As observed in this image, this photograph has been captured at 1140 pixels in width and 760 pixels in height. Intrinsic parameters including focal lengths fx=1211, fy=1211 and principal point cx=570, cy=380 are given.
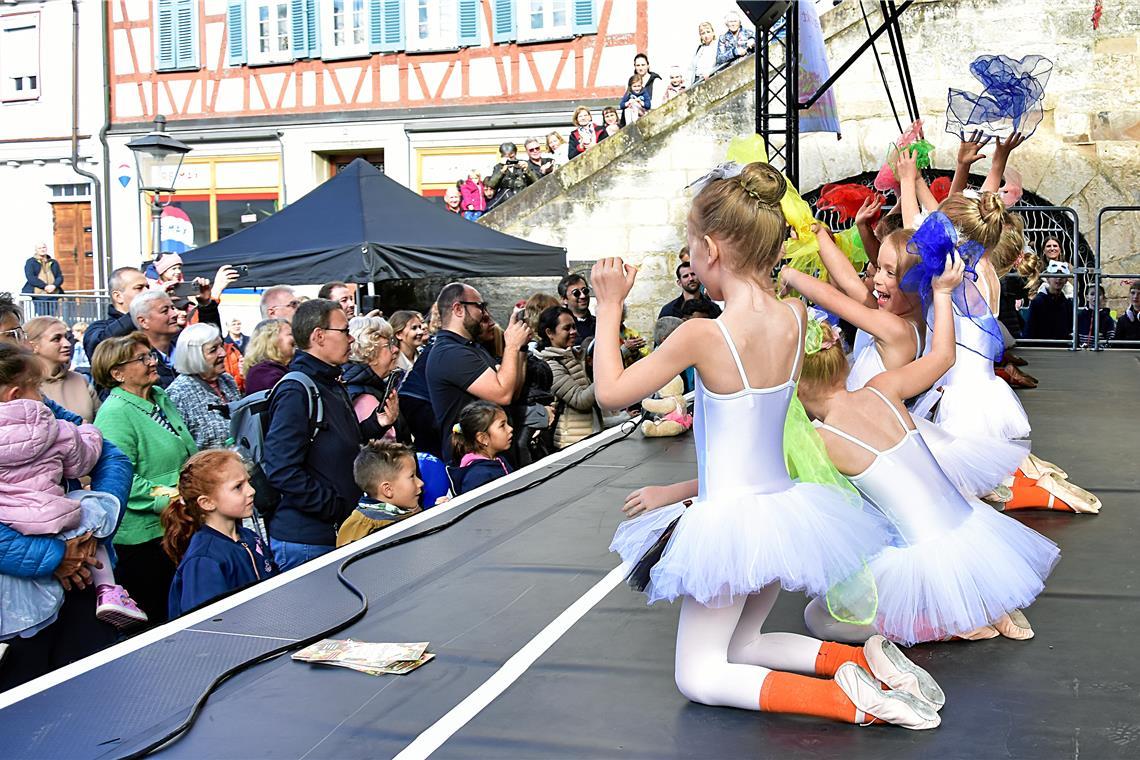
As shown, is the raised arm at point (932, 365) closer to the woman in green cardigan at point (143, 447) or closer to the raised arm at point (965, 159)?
the raised arm at point (965, 159)

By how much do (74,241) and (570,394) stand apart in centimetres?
1933

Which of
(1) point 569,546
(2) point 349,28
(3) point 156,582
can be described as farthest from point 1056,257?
(2) point 349,28

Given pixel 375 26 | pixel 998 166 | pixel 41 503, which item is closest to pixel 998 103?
pixel 998 166

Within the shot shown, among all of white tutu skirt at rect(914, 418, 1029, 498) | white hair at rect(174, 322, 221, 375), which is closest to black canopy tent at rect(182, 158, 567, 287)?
white hair at rect(174, 322, 221, 375)

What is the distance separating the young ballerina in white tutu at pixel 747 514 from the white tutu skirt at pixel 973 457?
3.53ft

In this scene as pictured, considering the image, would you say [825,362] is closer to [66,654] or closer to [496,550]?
[496,550]

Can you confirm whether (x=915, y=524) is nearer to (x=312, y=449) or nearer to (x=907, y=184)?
(x=907, y=184)

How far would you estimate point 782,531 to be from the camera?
2.88 m

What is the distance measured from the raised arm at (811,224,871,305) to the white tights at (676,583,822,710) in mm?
1476

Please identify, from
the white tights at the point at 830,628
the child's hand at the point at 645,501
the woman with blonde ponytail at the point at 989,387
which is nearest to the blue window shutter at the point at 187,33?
the woman with blonde ponytail at the point at 989,387

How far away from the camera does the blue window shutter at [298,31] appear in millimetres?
21891

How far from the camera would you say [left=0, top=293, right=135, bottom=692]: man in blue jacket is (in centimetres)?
398

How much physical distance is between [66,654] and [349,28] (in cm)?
1935

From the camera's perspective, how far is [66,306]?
18.9 meters
